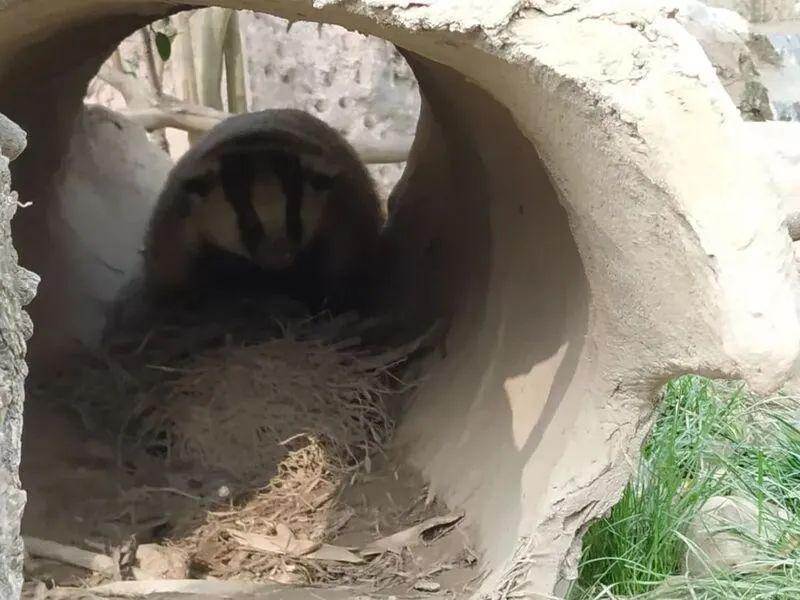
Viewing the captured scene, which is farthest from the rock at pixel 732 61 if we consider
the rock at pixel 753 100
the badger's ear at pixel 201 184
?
the badger's ear at pixel 201 184

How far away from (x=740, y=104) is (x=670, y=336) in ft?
9.47

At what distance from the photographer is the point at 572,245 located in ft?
6.07

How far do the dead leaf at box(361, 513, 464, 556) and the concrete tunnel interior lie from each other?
0.05 metres

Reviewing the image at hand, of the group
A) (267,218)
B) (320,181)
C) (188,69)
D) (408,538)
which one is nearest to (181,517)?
(408,538)

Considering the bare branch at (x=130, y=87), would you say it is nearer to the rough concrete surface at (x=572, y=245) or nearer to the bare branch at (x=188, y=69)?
the bare branch at (x=188, y=69)

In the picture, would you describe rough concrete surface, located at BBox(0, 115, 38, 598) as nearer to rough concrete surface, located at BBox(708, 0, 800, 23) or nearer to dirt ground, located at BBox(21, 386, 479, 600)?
dirt ground, located at BBox(21, 386, 479, 600)

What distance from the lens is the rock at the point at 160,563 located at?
1877 millimetres

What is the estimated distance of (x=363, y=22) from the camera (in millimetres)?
1381

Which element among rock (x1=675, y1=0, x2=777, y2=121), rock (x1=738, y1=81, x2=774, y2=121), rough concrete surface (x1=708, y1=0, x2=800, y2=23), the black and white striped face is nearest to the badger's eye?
the black and white striped face

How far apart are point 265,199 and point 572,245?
1998 mm

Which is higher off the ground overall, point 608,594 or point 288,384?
point 608,594

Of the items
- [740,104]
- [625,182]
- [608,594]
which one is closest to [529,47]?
[625,182]

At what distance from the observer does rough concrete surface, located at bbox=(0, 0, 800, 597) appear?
1273 mm

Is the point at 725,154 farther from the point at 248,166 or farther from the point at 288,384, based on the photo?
the point at 248,166
